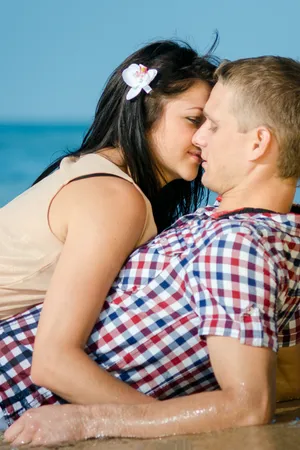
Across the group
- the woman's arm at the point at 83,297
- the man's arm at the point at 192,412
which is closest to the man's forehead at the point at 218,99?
the woman's arm at the point at 83,297

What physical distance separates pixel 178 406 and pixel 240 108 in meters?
0.79

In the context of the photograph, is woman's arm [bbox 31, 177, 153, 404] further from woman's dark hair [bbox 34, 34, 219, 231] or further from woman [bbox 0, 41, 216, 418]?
woman's dark hair [bbox 34, 34, 219, 231]

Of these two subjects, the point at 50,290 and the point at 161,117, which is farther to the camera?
the point at 161,117

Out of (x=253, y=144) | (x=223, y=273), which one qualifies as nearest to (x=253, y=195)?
(x=253, y=144)

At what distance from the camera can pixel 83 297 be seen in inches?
82.0

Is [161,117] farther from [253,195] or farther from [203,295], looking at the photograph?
[203,295]

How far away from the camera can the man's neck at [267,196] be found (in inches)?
86.2

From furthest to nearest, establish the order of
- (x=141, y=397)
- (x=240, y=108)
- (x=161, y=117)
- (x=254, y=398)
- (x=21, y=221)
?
(x=161, y=117) → (x=21, y=221) → (x=240, y=108) → (x=141, y=397) → (x=254, y=398)

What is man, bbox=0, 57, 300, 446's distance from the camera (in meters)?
1.91

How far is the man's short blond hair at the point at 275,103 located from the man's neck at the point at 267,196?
33 mm

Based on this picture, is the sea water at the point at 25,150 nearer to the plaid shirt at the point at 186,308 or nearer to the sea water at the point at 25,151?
the sea water at the point at 25,151

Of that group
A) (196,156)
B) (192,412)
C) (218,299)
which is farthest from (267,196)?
(192,412)

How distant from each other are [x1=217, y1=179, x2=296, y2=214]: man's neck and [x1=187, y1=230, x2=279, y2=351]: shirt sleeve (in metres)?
0.24

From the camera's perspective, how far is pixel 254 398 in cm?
189
